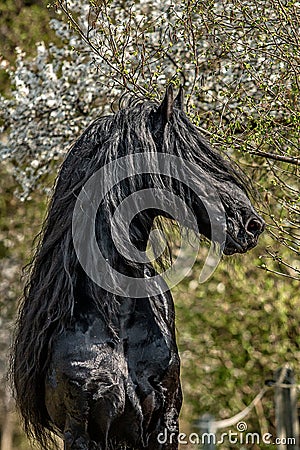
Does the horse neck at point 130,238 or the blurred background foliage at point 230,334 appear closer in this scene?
the horse neck at point 130,238

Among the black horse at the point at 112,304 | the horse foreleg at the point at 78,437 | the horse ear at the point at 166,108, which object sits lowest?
the horse foreleg at the point at 78,437

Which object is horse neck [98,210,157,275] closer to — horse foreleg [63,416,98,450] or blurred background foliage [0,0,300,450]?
horse foreleg [63,416,98,450]

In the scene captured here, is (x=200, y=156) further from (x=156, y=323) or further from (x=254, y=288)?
(x=254, y=288)

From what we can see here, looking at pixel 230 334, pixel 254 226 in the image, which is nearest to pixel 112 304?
pixel 254 226

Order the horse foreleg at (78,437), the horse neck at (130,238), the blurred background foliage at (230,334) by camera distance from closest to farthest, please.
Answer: the horse foreleg at (78,437), the horse neck at (130,238), the blurred background foliage at (230,334)

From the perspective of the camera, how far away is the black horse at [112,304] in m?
2.46

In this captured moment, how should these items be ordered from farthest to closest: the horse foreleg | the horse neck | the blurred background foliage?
the blurred background foliage → the horse neck → the horse foreleg

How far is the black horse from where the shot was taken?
2.46 meters

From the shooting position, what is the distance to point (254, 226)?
2.66m

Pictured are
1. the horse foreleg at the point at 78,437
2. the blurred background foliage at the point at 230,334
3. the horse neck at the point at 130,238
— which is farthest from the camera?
the blurred background foliage at the point at 230,334

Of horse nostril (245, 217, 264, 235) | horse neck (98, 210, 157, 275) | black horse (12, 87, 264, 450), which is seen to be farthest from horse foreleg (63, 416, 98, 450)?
horse nostril (245, 217, 264, 235)

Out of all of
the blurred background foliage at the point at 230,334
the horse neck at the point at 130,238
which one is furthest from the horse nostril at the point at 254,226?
the blurred background foliage at the point at 230,334

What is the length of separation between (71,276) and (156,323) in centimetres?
29

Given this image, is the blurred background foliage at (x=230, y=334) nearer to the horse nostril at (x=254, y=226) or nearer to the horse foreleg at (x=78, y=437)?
the horse nostril at (x=254, y=226)
